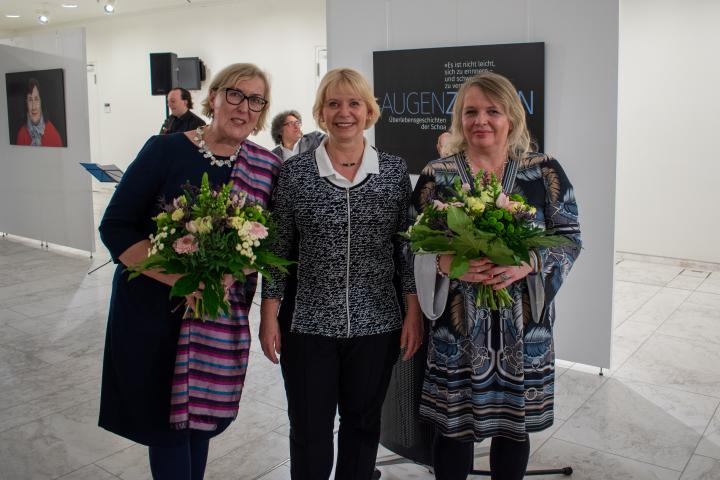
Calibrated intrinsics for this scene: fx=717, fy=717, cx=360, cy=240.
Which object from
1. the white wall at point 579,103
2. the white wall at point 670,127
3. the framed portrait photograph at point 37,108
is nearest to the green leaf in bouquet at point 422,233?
the white wall at point 579,103

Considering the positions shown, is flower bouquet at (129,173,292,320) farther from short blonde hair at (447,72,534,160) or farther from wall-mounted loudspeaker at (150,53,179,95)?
wall-mounted loudspeaker at (150,53,179,95)

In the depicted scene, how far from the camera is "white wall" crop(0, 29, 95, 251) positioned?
8.18 meters

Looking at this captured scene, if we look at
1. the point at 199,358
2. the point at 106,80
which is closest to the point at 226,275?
the point at 199,358

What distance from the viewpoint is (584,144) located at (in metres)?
4.26

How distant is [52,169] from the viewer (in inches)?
346

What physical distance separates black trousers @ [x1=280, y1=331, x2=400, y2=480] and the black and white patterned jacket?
0.06 metres

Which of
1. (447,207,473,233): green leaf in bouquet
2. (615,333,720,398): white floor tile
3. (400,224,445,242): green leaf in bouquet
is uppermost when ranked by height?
(447,207,473,233): green leaf in bouquet

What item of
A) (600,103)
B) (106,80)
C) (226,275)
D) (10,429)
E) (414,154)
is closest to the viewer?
(226,275)

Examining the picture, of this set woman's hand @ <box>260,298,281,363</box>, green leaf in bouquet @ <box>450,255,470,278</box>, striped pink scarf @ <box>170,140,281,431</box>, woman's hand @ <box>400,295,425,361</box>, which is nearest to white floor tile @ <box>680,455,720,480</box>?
woman's hand @ <box>400,295,425,361</box>

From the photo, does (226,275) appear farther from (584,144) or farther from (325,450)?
(584,144)

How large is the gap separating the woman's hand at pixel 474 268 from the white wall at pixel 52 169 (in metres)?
6.81

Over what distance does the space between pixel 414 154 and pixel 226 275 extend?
3.03 metres

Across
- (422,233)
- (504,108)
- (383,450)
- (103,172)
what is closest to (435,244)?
(422,233)

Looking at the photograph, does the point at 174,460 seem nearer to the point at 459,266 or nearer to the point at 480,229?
the point at 459,266
